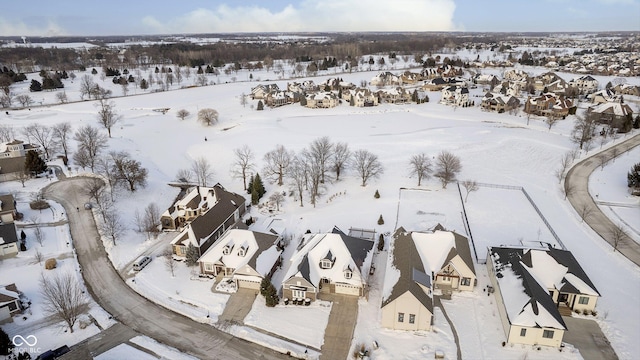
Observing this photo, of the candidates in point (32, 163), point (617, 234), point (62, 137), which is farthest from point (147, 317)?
point (62, 137)

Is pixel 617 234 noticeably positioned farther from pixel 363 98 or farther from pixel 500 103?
pixel 363 98

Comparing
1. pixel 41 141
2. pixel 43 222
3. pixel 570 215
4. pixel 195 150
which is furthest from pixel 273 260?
pixel 41 141

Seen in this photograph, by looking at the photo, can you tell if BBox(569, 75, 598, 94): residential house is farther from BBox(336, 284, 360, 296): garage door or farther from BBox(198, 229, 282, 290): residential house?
BBox(198, 229, 282, 290): residential house

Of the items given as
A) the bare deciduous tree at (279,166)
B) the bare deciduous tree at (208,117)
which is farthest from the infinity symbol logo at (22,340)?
the bare deciduous tree at (208,117)

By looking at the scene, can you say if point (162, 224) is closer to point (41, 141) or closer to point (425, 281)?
point (425, 281)

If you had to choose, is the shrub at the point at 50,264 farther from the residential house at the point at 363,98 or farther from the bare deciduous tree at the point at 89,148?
the residential house at the point at 363,98

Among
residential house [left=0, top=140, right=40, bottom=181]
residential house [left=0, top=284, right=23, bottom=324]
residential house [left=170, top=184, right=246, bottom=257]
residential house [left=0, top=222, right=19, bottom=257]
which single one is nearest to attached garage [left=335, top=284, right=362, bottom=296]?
residential house [left=170, top=184, right=246, bottom=257]
